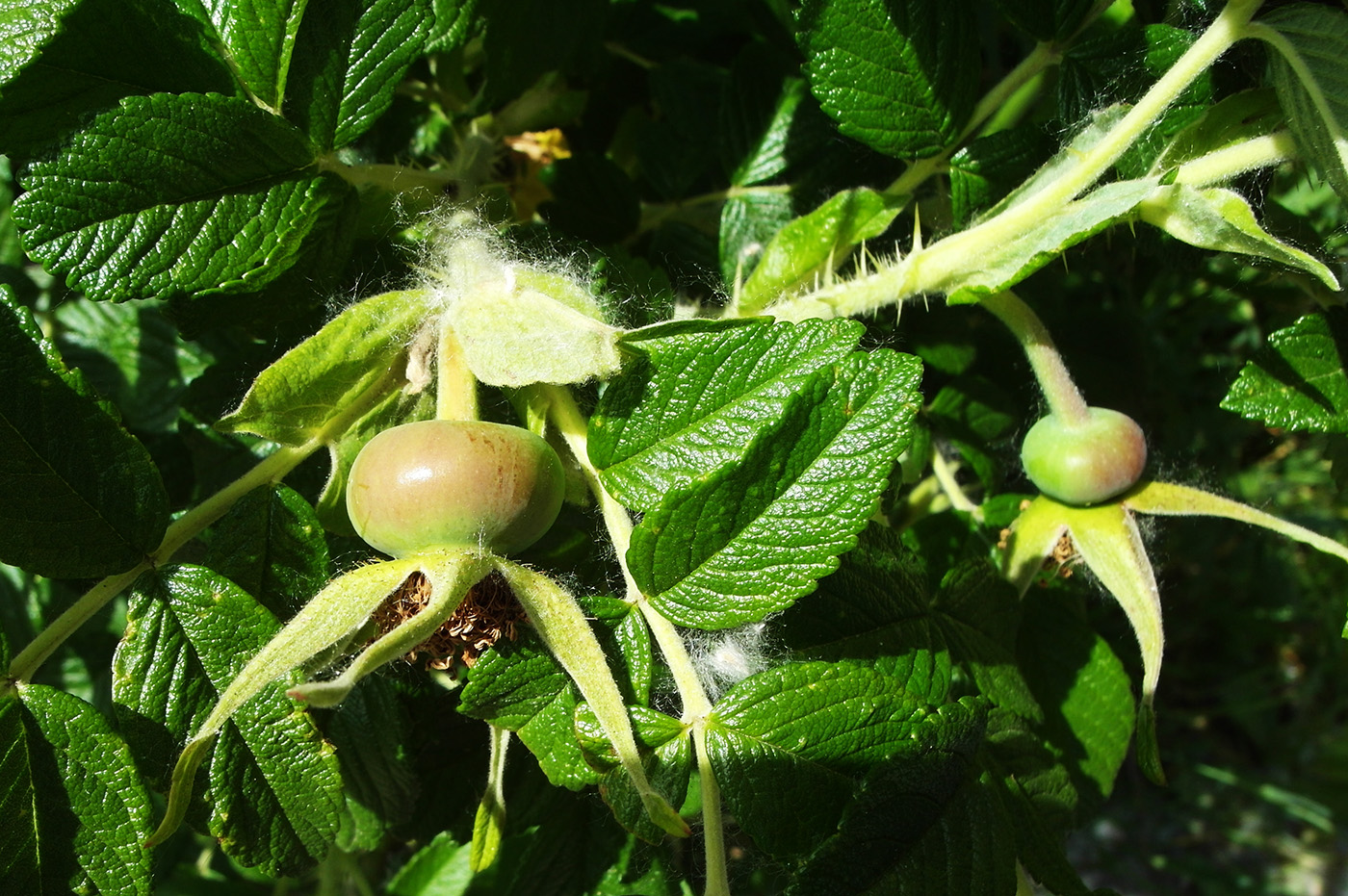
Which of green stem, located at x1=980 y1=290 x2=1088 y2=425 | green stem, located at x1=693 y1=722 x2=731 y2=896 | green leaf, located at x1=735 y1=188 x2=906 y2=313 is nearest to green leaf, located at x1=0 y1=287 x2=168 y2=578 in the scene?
green stem, located at x1=693 y1=722 x2=731 y2=896

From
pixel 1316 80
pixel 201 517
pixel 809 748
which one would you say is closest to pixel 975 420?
pixel 1316 80

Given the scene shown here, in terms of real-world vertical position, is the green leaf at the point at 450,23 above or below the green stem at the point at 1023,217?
above

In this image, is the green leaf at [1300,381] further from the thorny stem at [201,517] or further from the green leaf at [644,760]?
the thorny stem at [201,517]

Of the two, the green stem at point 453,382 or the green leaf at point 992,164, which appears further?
the green leaf at point 992,164

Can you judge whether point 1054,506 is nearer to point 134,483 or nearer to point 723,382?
point 723,382

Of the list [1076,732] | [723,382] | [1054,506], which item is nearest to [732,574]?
[723,382]

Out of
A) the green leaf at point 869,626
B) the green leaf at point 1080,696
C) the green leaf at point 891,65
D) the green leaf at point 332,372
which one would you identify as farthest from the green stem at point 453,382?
the green leaf at point 1080,696

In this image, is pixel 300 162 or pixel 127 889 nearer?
pixel 127 889
